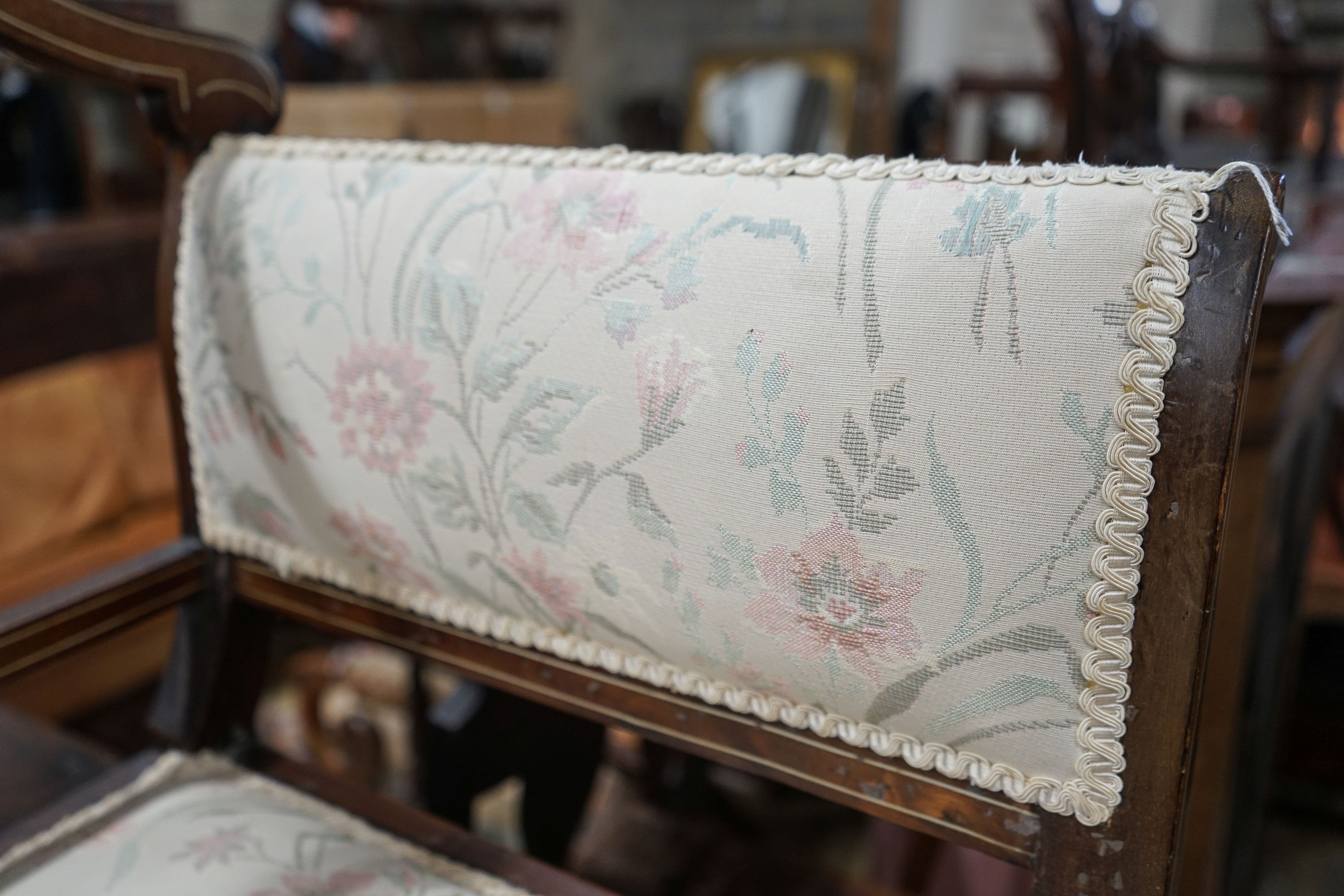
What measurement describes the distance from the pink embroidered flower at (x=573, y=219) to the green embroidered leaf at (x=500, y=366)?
0.13ft

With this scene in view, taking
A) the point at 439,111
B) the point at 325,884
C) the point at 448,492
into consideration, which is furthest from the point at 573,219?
the point at 439,111

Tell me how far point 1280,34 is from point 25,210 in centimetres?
272

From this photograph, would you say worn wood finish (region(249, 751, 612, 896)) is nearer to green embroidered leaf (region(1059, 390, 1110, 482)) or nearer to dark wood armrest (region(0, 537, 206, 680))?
dark wood armrest (region(0, 537, 206, 680))

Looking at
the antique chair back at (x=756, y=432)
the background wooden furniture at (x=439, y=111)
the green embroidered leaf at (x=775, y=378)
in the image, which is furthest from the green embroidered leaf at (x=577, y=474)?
the background wooden furniture at (x=439, y=111)

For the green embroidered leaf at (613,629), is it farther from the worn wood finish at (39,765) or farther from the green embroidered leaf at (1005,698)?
the worn wood finish at (39,765)

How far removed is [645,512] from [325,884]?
0.94 feet

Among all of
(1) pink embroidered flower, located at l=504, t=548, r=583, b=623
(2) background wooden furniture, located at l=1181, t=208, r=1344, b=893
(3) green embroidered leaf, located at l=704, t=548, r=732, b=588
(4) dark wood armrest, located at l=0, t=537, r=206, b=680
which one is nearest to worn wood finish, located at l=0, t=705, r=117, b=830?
(4) dark wood armrest, located at l=0, t=537, r=206, b=680

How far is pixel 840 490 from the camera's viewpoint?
0.42m

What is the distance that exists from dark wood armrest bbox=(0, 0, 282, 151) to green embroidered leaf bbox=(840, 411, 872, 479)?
1.45 feet

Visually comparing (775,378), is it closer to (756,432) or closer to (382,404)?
(756,432)

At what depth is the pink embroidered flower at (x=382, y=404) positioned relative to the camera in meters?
0.54

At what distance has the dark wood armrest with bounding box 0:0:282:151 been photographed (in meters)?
0.53

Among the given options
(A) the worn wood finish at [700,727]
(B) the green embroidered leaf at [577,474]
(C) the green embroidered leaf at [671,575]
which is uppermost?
(B) the green embroidered leaf at [577,474]

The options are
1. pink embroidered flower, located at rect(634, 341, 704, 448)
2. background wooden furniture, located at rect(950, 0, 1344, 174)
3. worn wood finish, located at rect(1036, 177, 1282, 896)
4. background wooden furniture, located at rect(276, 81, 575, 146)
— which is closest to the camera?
worn wood finish, located at rect(1036, 177, 1282, 896)
